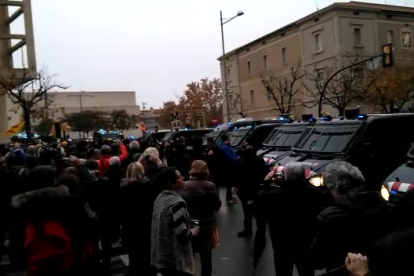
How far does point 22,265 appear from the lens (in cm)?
702

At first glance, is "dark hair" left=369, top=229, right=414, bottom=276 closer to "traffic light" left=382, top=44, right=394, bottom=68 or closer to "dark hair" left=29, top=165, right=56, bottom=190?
"dark hair" left=29, top=165, right=56, bottom=190

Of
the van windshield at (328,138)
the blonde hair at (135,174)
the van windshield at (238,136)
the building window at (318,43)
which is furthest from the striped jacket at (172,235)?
the building window at (318,43)

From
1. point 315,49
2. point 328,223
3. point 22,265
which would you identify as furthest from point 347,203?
point 315,49

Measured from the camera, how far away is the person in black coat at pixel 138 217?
550 cm

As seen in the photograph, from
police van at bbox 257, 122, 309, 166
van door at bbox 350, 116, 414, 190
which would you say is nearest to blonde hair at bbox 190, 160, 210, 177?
van door at bbox 350, 116, 414, 190

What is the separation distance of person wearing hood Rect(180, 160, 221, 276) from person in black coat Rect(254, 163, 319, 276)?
0.73m

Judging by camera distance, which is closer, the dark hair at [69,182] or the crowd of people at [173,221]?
the crowd of people at [173,221]

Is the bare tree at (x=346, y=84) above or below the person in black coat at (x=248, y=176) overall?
above

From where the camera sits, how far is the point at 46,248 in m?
4.50

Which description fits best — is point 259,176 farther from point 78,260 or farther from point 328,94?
point 328,94

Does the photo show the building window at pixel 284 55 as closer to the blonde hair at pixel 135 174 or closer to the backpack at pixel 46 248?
the blonde hair at pixel 135 174

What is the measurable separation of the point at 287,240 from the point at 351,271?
8.83 ft

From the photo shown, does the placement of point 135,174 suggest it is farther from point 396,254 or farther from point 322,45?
point 322,45

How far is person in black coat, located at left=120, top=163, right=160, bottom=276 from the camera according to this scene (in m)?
5.50
